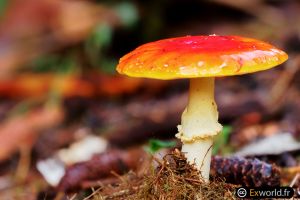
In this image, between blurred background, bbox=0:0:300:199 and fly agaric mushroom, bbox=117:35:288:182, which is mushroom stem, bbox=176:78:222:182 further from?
blurred background, bbox=0:0:300:199

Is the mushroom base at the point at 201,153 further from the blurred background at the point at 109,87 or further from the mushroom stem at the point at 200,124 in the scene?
the blurred background at the point at 109,87

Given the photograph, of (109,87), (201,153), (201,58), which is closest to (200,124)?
(201,153)

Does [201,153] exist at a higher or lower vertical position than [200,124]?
lower

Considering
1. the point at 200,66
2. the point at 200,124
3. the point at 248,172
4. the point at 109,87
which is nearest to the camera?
the point at 200,66

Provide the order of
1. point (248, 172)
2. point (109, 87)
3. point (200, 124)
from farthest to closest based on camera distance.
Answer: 1. point (109, 87)
2. point (248, 172)
3. point (200, 124)

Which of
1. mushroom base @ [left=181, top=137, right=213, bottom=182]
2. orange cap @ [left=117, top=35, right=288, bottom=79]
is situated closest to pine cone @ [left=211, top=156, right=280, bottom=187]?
mushroom base @ [left=181, top=137, right=213, bottom=182]

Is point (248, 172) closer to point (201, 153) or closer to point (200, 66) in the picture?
point (201, 153)

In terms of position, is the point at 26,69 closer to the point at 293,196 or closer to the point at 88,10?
the point at 88,10

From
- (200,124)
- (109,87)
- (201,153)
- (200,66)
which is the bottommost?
(109,87)
